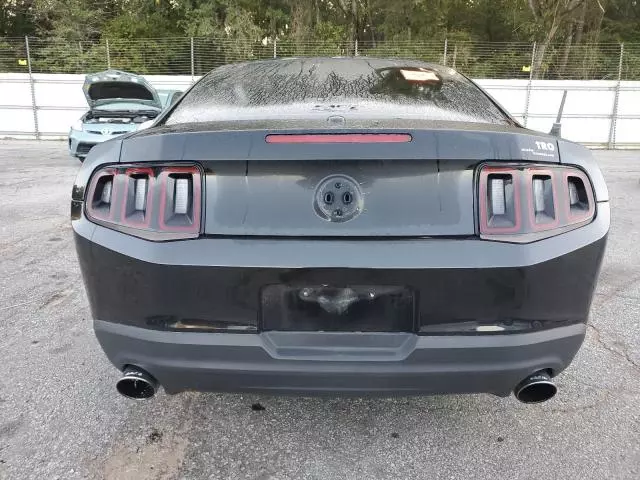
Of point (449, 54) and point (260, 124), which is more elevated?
point (449, 54)

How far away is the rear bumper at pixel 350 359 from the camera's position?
175 centimetres

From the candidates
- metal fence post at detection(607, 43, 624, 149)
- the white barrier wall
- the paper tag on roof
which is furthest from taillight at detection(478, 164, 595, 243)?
metal fence post at detection(607, 43, 624, 149)

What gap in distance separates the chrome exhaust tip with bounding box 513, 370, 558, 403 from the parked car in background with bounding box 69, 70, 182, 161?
8.51 meters

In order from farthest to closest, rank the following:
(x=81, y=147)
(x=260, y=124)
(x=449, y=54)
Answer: (x=449, y=54) < (x=81, y=147) < (x=260, y=124)

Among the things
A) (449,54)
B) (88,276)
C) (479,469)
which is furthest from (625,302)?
(449,54)

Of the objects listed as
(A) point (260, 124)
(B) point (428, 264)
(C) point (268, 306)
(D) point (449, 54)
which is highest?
(D) point (449, 54)

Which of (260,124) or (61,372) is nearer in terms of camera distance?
(260,124)

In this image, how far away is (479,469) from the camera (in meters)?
2.07

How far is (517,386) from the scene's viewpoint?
6.14 feet

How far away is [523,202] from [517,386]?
2.12ft

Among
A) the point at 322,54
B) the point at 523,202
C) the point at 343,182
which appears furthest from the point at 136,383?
the point at 322,54

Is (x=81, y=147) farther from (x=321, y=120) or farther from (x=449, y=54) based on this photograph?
(x=449, y=54)

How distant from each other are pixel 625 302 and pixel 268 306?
312 centimetres

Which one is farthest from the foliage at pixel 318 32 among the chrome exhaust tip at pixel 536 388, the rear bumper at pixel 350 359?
the chrome exhaust tip at pixel 536 388
